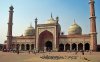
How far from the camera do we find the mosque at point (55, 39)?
111 ft

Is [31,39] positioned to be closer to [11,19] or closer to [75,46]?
[11,19]

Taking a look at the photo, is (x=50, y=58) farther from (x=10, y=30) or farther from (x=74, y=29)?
(x=10, y=30)

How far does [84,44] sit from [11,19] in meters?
14.8

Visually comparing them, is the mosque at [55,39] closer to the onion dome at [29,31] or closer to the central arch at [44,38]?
the central arch at [44,38]

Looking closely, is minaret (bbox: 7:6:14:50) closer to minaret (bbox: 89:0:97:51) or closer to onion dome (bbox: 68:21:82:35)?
onion dome (bbox: 68:21:82:35)

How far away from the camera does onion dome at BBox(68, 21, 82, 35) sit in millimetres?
38969

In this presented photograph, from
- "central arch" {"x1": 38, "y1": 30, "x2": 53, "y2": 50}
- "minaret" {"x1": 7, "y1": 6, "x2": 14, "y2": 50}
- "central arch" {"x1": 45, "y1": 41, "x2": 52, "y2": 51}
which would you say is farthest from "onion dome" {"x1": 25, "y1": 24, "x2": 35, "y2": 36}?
"central arch" {"x1": 45, "y1": 41, "x2": 52, "y2": 51}

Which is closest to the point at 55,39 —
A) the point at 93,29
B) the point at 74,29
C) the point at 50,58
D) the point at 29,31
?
the point at 74,29

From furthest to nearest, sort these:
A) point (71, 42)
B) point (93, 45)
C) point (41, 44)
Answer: point (41, 44) → point (71, 42) → point (93, 45)

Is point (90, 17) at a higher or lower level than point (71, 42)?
higher

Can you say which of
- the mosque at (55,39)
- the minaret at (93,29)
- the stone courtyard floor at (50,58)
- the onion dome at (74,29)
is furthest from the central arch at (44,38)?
the stone courtyard floor at (50,58)

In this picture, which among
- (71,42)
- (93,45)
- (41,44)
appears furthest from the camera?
(41,44)

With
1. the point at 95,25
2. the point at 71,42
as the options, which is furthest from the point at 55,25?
the point at 95,25

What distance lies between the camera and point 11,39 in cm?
3869
